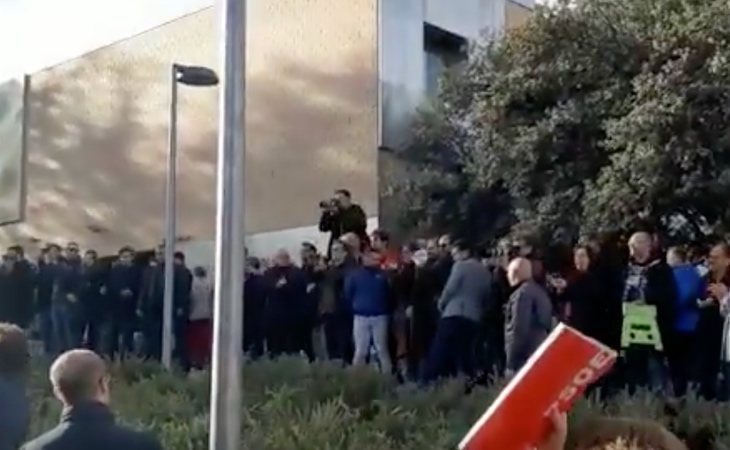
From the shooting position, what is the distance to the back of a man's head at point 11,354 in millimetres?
6551

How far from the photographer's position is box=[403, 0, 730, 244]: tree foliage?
22469 millimetres

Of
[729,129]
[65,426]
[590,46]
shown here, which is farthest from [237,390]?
[590,46]

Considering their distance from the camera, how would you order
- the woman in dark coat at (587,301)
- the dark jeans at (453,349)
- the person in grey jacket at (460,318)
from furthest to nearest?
the dark jeans at (453,349)
the person in grey jacket at (460,318)
the woman in dark coat at (587,301)

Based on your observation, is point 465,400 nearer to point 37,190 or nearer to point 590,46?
point 590,46

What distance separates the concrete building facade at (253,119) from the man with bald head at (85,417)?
20.9 m

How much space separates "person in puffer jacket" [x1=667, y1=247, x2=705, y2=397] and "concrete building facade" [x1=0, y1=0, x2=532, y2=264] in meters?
14.5

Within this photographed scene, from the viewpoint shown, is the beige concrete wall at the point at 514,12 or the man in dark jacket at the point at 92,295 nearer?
the man in dark jacket at the point at 92,295

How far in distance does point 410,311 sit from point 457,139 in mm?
13669

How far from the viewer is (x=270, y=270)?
655 inches

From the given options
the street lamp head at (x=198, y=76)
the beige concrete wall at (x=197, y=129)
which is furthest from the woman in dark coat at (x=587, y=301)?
the beige concrete wall at (x=197, y=129)

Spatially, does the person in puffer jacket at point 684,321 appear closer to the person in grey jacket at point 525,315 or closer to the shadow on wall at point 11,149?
the person in grey jacket at point 525,315

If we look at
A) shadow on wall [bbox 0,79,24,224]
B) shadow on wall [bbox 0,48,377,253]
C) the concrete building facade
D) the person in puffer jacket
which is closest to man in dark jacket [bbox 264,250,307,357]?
the person in puffer jacket

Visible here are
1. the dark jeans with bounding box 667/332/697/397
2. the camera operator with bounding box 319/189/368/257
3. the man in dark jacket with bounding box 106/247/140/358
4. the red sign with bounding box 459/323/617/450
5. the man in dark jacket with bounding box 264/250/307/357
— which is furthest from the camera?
the man in dark jacket with bounding box 106/247/140/358

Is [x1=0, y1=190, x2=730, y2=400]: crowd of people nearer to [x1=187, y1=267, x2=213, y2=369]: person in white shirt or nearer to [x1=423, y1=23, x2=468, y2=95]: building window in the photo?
[x1=187, y1=267, x2=213, y2=369]: person in white shirt
